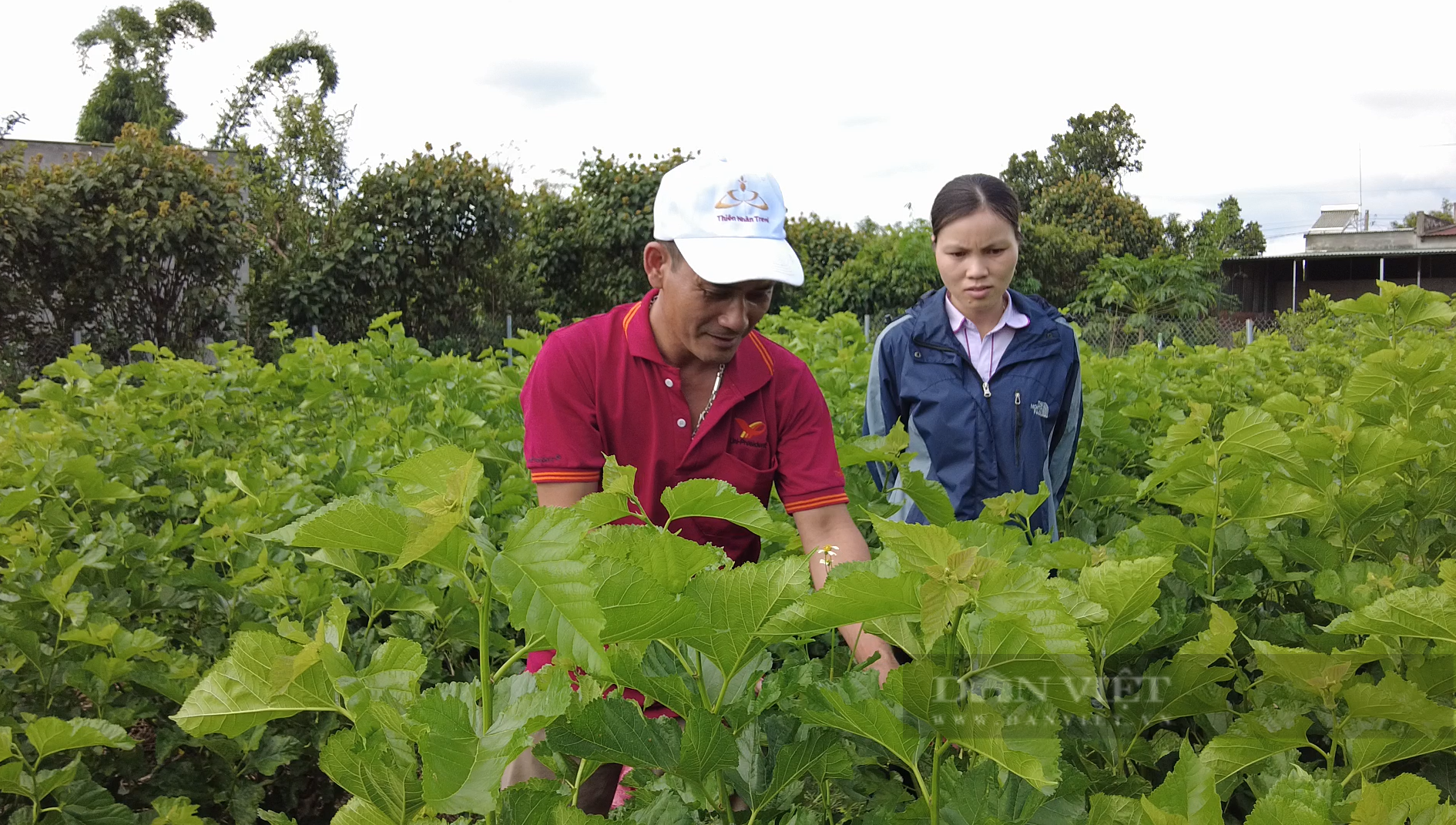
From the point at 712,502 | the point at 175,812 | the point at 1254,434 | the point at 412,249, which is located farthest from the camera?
the point at 412,249

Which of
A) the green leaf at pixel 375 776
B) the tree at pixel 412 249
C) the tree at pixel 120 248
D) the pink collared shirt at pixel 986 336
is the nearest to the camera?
the green leaf at pixel 375 776

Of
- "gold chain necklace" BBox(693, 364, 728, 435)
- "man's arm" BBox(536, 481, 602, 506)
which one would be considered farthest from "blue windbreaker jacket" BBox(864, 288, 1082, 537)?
"man's arm" BBox(536, 481, 602, 506)

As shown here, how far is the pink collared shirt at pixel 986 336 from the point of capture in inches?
A: 128

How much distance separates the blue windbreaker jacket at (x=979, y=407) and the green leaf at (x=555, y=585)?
2418 millimetres

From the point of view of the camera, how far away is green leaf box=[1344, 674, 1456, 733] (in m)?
1.03

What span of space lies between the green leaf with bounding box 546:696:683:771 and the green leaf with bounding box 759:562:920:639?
160mm

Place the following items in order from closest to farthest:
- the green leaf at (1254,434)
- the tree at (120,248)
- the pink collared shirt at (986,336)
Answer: the green leaf at (1254,434) < the pink collared shirt at (986,336) < the tree at (120,248)

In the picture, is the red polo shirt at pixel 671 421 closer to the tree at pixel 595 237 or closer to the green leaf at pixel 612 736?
the green leaf at pixel 612 736

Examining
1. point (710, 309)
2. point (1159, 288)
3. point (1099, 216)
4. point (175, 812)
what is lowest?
point (175, 812)

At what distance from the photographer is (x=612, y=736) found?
94 cm

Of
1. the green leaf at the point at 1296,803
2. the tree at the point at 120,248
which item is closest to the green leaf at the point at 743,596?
the green leaf at the point at 1296,803

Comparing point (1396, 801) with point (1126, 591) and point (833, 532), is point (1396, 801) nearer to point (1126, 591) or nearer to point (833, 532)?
point (1126, 591)

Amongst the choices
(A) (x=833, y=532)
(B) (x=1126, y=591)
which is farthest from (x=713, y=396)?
Answer: (B) (x=1126, y=591)

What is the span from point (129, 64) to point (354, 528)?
3958cm
